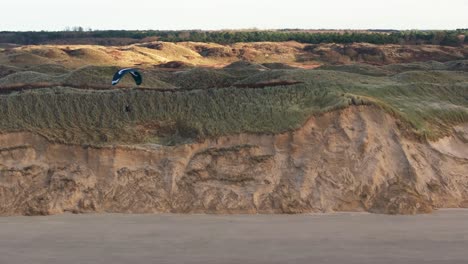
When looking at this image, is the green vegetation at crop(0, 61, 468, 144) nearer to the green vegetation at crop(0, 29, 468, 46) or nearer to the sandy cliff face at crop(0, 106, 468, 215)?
the sandy cliff face at crop(0, 106, 468, 215)

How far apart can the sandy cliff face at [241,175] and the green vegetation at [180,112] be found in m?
0.47

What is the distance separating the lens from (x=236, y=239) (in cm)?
1520

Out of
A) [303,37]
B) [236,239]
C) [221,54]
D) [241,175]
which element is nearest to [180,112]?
[241,175]

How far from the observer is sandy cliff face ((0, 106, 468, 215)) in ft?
59.3

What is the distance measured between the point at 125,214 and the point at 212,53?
64139 mm

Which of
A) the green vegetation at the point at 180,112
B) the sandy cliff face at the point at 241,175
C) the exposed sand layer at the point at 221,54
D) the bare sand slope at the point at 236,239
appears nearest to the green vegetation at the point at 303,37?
the exposed sand layer at the point at 221,54

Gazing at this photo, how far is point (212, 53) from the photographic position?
8100 cm

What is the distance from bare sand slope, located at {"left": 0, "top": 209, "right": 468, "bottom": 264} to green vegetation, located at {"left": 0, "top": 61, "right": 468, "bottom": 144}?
108 inches

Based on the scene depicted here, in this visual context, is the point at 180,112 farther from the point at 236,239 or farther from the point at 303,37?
the point at 303,37

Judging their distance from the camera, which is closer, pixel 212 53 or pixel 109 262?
pixel 109 262

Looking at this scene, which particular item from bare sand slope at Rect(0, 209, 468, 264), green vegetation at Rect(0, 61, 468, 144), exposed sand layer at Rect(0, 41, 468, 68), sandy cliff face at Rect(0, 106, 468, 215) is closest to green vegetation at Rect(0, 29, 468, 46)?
exposed sand layer at Rect(0, 41, 468, 68)

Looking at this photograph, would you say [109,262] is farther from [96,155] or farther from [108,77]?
[108,77]

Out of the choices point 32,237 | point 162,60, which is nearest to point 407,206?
point 32,237

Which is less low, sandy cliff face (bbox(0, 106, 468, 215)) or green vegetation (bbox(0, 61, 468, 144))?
green vegetation (bbox(0, 61, 468, 144))
